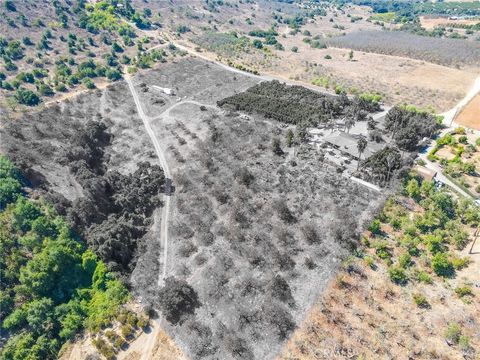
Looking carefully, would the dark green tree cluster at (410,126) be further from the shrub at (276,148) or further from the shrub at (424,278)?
the shrub at (424,278)

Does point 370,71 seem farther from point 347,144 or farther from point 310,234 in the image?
point 310,234

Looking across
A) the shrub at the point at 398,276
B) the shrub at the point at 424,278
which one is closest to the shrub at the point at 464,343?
the shrub at the point at 424,278

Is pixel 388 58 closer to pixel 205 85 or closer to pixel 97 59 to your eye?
pixel 205 85

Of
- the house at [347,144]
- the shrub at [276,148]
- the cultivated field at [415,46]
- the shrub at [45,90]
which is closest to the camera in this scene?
the house at [347,144]

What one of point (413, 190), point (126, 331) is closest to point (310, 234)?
point (413, 190)

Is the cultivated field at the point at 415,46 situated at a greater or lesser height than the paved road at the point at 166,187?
greater

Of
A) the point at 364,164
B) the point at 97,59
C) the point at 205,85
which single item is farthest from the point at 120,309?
the point at 97,59
